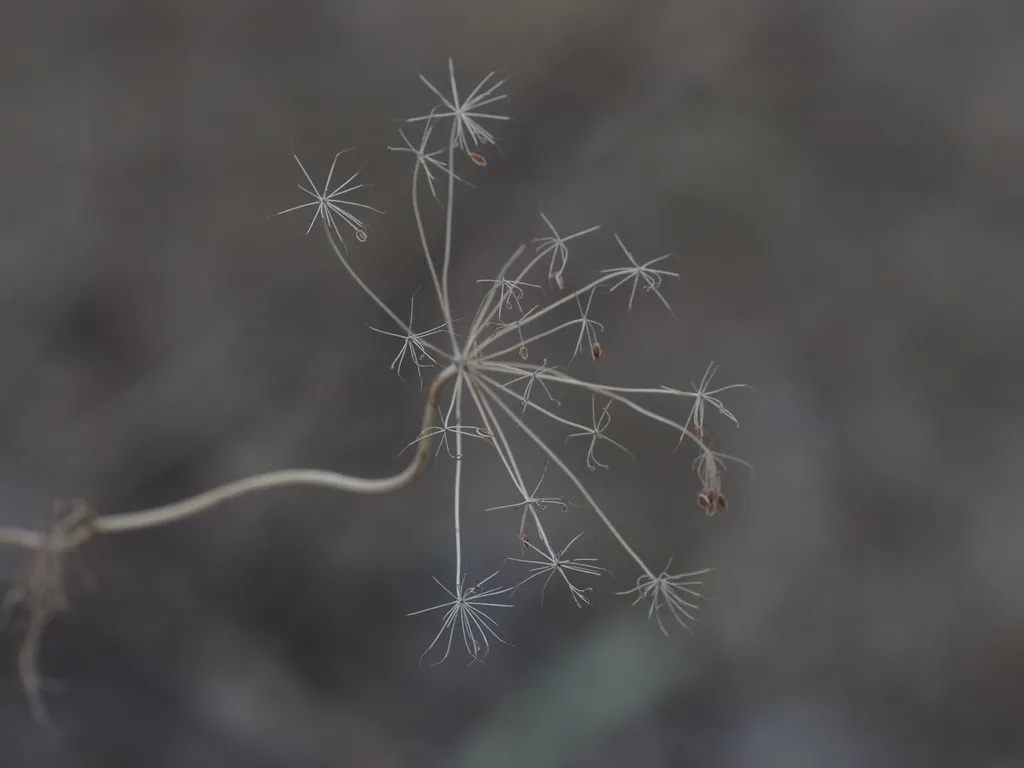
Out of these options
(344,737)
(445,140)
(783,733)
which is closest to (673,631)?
(783,733)

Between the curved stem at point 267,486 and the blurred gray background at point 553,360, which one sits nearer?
the curved stem at point 267,486

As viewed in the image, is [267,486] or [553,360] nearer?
[267,486]

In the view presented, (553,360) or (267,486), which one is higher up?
(553,360)

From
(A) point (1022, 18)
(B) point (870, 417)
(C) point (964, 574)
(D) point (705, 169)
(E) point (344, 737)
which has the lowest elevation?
(C) point (964, 574)

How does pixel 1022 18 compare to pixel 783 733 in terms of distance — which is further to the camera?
pixel 783 733

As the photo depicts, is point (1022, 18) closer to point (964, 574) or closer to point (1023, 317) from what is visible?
point (1023, 317)

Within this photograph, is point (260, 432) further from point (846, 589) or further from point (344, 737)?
point (846, 589)

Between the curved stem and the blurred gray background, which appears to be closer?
the curved stem

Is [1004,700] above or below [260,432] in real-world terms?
below
